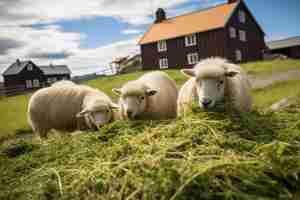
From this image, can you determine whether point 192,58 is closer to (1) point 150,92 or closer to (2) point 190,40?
(2) point 190,40

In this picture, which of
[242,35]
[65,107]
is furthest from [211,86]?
[242,35]

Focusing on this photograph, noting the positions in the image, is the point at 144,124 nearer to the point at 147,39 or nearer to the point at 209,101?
the point at 209,101

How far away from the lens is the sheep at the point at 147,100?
6557 millimetres

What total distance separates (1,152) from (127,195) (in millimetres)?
3480

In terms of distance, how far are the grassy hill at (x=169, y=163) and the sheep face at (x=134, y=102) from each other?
3.19ft

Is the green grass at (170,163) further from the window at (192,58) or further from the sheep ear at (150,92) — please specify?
the window at (192,58)

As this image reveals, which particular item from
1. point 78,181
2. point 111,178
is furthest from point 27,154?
point 111,178

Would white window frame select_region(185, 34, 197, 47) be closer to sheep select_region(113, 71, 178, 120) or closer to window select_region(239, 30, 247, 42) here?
window select_region(239, 30, 247, 42)

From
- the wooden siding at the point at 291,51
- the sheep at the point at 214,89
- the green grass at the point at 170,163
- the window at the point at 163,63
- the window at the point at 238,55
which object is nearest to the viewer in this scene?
the green grass at the point at 170,163

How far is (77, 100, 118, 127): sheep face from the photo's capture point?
23.5ft

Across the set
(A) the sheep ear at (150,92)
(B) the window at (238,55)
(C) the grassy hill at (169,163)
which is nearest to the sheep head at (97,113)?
(A) the sheep ear at (150,92)

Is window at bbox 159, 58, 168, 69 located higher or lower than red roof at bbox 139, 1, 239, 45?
lower

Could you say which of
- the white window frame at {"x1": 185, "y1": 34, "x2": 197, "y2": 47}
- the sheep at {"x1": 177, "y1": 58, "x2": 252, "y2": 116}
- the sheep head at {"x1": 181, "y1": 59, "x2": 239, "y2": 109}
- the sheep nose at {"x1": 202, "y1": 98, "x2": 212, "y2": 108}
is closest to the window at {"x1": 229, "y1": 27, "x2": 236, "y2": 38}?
the white window frame at {"x1": 185, "y1": 34, "x2": 197, "y2": 47}

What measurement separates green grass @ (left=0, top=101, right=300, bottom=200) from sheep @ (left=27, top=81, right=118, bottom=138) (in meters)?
2.36
